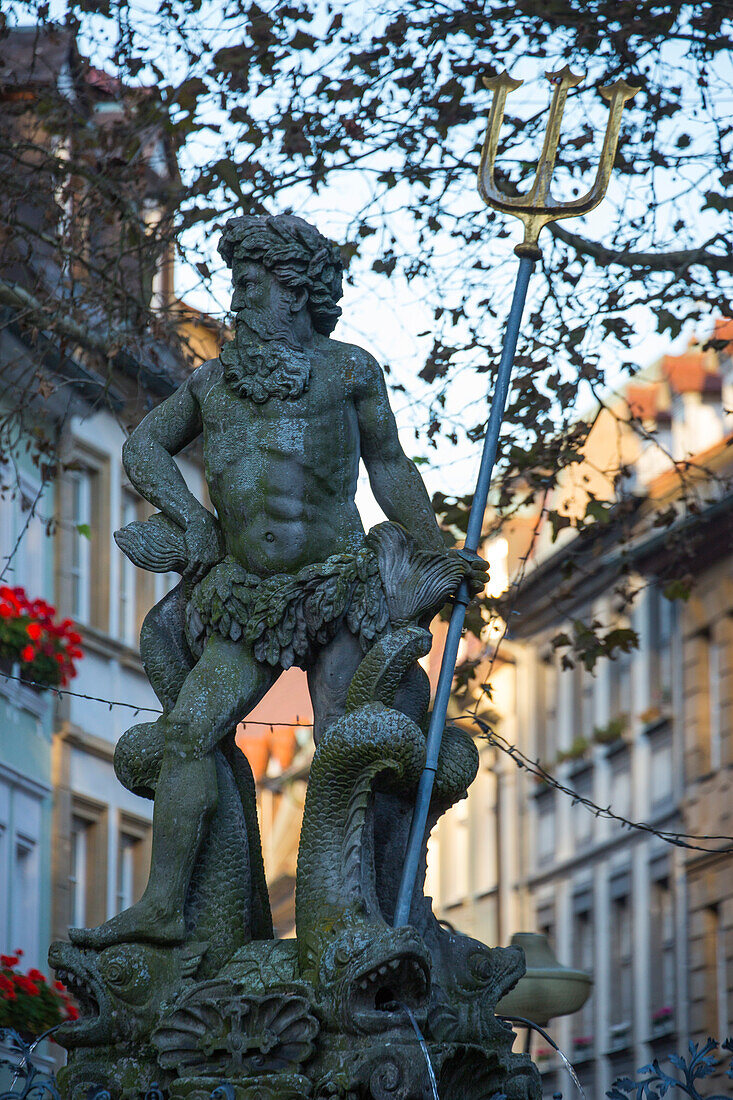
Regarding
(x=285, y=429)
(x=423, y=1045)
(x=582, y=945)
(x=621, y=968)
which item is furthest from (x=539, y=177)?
(x=582, y=945)

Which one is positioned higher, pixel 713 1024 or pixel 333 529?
pixel 713 1024

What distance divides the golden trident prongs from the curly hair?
78cm

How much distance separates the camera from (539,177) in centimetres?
791

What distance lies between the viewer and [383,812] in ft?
22.9

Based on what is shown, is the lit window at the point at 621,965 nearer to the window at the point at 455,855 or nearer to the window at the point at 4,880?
the window at the point at 455,855

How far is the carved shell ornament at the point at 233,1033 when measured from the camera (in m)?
6.43

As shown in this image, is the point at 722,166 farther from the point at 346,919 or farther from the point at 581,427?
the point at 346,919

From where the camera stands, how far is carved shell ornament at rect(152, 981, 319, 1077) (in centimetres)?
643

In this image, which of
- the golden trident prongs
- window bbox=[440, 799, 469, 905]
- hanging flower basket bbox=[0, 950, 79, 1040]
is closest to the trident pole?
the golden trident prongs

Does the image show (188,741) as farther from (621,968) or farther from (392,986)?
(621,968)

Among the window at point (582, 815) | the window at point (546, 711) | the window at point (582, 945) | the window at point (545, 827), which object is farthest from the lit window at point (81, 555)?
the window at point (546, 711)

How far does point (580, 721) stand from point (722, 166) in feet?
76.6

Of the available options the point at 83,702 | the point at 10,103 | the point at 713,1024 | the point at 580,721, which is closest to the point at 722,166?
the point at 10,103

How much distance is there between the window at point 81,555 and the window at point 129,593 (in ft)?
1.38
